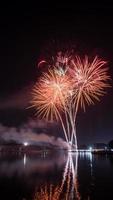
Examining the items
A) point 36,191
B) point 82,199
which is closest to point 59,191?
point 36,191

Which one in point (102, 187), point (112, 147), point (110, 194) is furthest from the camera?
point (112, 147)

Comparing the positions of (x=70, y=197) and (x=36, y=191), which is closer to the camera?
(x=70, y=197)

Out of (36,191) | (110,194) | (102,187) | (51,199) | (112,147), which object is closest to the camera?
(51,199)

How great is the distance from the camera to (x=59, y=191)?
2567cm

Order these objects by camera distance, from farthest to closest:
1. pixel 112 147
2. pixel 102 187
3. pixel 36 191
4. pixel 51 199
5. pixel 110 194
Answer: pixel 112 147 → pixel 102 187 → pixel 36 191 → pixel 110 194 → pixel 51 199

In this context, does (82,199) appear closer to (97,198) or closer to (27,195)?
(97,198)

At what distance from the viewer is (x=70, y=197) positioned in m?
23.0

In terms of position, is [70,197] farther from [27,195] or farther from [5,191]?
[5,191]

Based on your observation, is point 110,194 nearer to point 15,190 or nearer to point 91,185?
point 91,185

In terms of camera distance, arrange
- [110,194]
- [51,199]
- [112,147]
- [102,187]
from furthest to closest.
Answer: [112,147], [102,187], [110,194], [51,199]

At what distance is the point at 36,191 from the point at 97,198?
20.1 ft

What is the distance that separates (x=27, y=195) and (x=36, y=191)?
1.88m

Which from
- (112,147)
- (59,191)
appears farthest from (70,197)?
(112,147)

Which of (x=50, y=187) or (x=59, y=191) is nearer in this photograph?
(x=59, y=191)
